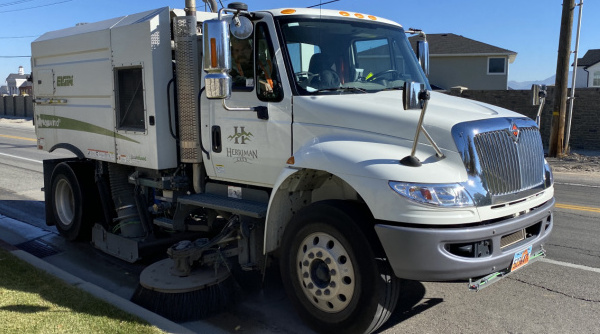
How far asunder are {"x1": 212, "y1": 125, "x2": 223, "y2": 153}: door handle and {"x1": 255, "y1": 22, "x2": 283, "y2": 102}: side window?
2.14 feet

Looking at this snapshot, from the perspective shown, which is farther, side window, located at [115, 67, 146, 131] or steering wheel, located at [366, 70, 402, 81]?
side window, located at [115, 67, 146, 131]

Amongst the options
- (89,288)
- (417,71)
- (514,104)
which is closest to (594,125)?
(514,104)

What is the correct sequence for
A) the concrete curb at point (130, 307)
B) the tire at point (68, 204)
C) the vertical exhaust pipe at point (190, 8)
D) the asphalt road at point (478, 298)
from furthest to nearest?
the tire at point (68, 204)
the vertical exhaust pipe at point (190, 8)
the asphalt road at point (478, 298)
the concrete curb at point (130, 307)

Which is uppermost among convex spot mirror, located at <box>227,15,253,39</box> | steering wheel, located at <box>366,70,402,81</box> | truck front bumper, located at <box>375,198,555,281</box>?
convex spot mirror, located at <box>227,15,253,39</box>

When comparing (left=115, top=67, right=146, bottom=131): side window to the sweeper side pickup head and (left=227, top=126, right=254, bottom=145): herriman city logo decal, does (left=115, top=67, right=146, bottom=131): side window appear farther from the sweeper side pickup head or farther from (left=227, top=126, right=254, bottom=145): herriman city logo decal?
the sweeper side pickup head

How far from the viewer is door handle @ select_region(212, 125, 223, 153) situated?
5.08 m

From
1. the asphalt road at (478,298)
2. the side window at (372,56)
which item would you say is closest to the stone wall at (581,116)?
the asphalt road at (478,298)

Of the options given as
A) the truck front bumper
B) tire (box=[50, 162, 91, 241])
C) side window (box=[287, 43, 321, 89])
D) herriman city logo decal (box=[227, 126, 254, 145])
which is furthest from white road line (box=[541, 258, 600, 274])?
tire (box=[50, 162, 91, 241])

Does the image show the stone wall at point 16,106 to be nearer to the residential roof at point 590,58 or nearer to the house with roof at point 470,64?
the house with roof at point 470,64

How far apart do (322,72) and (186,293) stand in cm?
231

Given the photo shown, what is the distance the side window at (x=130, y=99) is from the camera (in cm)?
570

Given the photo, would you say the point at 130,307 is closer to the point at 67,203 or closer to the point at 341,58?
the point at 341,58

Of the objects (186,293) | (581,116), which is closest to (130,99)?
(186,293)

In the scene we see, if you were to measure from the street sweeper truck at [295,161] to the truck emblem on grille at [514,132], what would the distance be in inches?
0.8
